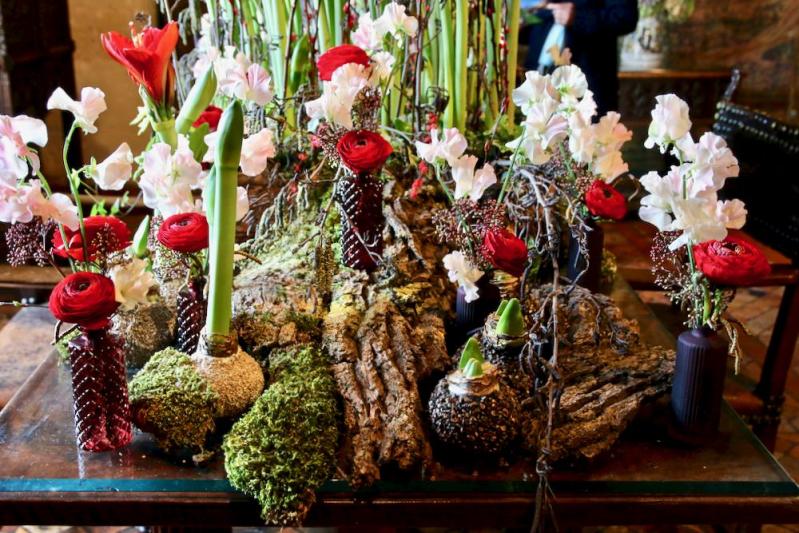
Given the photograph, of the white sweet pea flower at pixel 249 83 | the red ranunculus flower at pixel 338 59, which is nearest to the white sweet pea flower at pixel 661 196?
the red ranunculus flower at pixel 338 59

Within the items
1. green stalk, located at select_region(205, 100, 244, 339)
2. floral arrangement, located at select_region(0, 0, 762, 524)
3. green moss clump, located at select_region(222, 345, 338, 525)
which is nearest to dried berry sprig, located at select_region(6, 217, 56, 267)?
floral arrangement, located at select_region(0, 0, 762, 524)

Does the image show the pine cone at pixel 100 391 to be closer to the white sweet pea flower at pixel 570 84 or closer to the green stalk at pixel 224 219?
the green stalk at pixel 224 219

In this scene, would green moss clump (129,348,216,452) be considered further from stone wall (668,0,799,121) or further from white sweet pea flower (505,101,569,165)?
stone wall (668,0,799,121)

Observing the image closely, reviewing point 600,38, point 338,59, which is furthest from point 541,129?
point 600,38

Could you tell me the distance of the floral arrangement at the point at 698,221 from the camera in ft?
4.35

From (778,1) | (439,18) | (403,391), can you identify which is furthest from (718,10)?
(403,391)

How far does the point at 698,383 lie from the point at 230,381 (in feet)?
2.37

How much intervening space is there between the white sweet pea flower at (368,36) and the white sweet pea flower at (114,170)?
62 centimetres

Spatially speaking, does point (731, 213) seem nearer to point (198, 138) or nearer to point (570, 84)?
point (570, 84)

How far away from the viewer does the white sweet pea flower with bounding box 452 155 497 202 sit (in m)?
1.52

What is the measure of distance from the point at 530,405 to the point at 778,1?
15.6 feet

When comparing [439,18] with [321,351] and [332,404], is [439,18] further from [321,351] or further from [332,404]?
[332,404]

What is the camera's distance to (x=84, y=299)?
125 cm

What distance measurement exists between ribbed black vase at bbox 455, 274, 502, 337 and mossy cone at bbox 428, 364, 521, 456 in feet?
1.14
